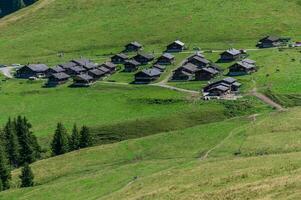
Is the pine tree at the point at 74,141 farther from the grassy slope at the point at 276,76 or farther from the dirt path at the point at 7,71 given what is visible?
the dirt path at the point at 7,71

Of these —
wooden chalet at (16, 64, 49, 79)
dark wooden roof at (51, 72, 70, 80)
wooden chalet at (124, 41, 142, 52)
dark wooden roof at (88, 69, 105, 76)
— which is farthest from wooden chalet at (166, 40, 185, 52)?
wooden chalet at (16, 64, 49, 79)

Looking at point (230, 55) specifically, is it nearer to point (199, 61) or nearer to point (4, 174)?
point (199, 61)

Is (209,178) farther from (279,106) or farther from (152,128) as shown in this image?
(279,106)

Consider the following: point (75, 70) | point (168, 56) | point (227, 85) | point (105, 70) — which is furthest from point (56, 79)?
point (227, 85)

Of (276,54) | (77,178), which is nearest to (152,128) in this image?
(77,178)

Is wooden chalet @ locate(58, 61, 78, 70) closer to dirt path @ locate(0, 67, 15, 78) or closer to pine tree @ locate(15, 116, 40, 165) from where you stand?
dirt path @ locate(0, 67, 15, 78)

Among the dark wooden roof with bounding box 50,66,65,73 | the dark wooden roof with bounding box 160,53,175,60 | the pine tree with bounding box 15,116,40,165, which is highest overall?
the dark wooden roof with bounding box 160,53,175,60
